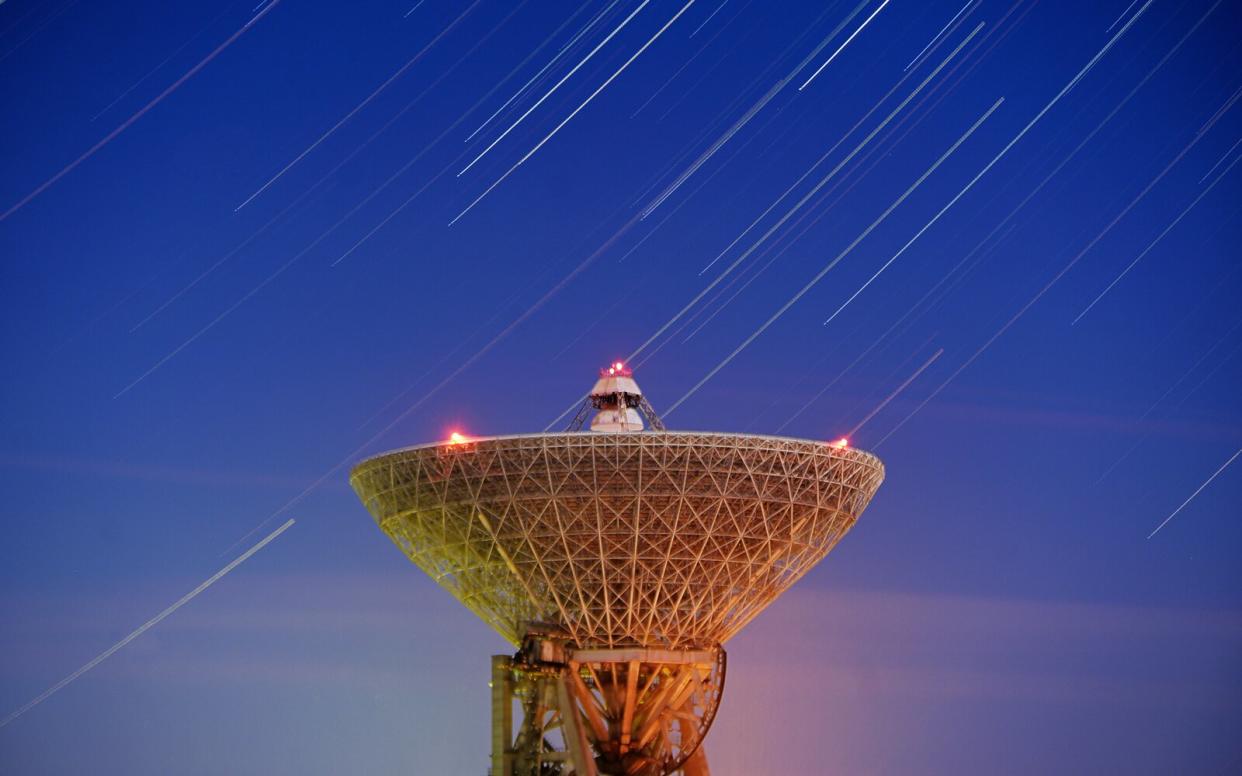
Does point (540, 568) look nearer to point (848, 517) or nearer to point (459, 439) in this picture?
point (459, 439)

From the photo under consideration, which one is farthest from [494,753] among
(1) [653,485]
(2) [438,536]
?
(1) [653,485]

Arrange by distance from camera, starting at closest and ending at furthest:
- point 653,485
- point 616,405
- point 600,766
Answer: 1. point 653,485
2. point 600,766
3. point 616,405

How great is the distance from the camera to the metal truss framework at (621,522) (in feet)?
230

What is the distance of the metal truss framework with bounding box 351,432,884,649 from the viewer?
70.1 meters

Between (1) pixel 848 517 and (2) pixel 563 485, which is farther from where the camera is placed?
(1) pixel 848 517

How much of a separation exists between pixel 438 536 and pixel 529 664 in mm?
6063

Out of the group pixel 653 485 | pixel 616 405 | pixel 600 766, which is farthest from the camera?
pixel 616 405

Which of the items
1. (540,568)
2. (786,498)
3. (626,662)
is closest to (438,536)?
(540,568)

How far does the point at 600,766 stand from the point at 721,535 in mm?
10832

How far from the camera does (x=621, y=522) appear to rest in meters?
71.1

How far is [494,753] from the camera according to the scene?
7594 cm

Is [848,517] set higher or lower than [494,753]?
higher

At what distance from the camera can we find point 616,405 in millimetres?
80438

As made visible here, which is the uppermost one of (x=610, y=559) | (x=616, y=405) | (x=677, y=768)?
(x=616, y=405)
